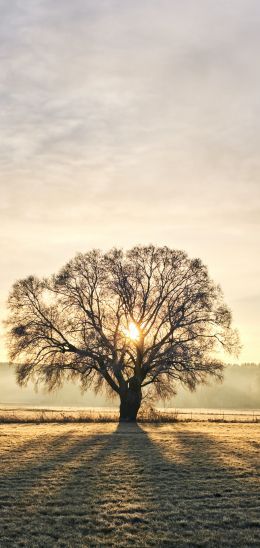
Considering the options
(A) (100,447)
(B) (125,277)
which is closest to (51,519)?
(A) (100,447)

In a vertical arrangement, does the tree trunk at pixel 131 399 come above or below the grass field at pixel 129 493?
above

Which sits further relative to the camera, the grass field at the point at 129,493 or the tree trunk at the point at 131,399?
the tree trunk at the point at 131,399

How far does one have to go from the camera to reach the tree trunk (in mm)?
41844

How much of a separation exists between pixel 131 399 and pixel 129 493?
2613 centimetres

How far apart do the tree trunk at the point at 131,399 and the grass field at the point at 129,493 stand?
13798 millimetres

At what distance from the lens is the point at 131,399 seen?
4203cm

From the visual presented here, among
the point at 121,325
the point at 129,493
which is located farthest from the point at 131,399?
the point at 129,493

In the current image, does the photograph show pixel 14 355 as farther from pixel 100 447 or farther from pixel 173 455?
pixel 173 455

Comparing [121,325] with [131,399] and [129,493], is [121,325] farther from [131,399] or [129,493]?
[129,493]

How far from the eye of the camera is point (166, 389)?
43.4 meters

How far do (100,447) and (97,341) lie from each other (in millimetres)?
14552

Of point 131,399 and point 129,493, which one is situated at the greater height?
point 131,399

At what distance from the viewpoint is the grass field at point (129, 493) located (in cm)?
1229

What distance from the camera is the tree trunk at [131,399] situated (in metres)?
41.8
